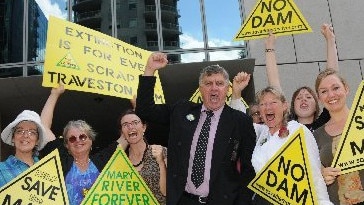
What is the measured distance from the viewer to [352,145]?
11.0 ft

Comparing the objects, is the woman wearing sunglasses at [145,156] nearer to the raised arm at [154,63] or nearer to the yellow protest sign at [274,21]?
the raised arm at [154,63]

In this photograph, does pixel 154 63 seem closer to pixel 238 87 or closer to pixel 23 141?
pixel 238 87

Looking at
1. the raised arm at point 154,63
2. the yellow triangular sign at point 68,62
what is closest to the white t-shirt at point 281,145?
the raised arm at point 154,63

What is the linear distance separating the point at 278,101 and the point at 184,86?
7.07 metres

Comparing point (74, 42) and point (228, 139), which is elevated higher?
point (74, 42)

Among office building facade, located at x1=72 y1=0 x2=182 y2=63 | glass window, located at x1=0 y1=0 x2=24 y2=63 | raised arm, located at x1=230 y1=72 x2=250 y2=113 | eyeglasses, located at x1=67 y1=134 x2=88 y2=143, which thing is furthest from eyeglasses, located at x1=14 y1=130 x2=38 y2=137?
glass window, located at x1=0 y1=0 x2=24 y2=63

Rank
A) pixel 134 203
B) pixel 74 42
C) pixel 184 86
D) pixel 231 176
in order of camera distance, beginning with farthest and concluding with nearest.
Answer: pixel 184 86
pixel 74 42
pixel 134 203
pixel 231 176

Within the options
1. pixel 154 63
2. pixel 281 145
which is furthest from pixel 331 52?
pixel 154 63

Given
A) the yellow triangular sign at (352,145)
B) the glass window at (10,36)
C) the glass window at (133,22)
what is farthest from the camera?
the glass window at (10,36)

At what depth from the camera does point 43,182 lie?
397 centimetres

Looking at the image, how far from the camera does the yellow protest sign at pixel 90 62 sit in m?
5.64

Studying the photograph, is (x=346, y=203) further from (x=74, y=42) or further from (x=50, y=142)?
(x=74, y=42)

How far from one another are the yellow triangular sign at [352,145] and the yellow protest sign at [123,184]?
1626mm

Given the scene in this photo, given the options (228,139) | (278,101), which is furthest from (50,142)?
(278,101)
